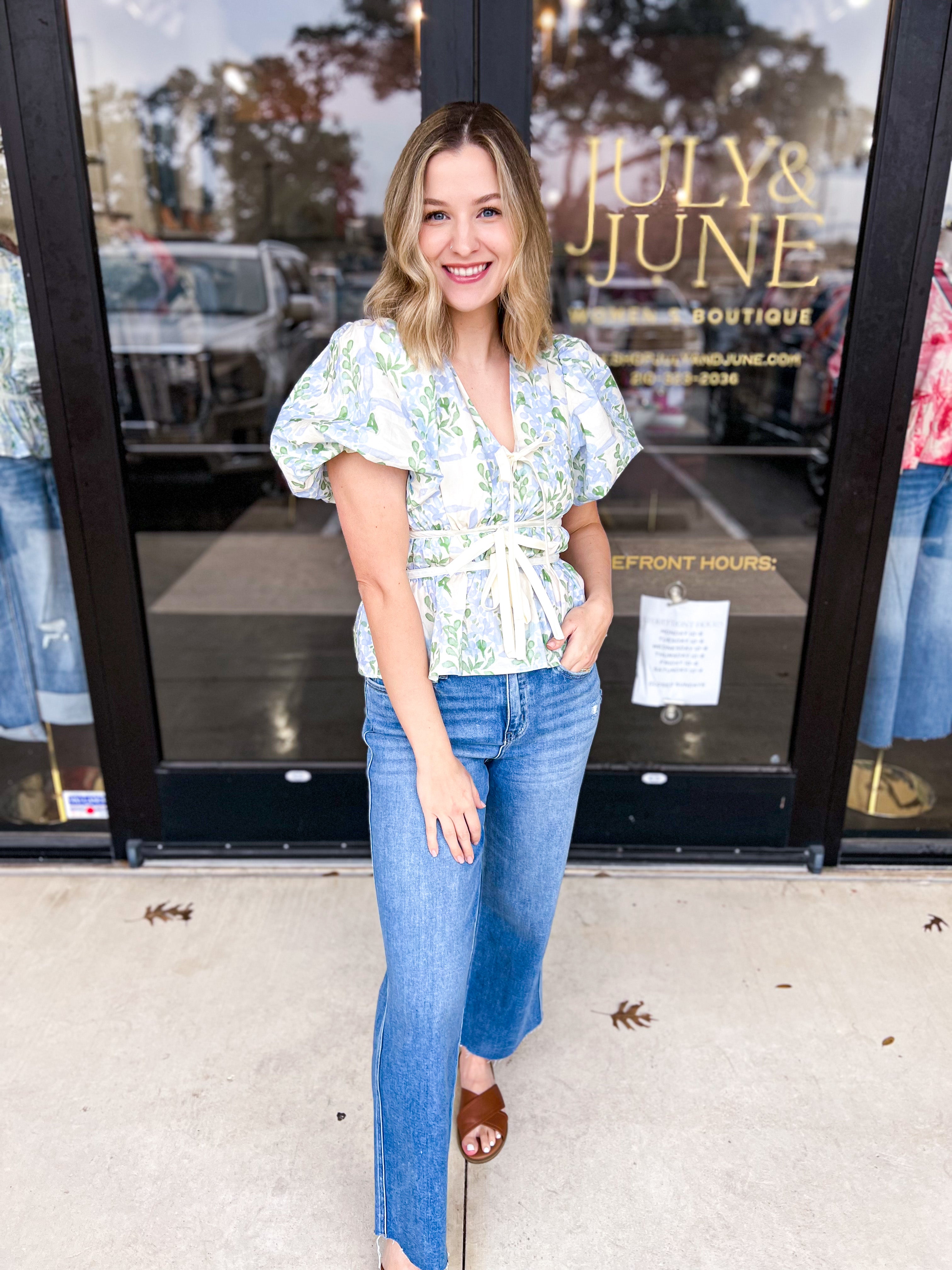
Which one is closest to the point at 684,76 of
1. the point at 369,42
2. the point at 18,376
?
the point at 369,42

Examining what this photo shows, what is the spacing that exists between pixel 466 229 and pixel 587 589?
604mm

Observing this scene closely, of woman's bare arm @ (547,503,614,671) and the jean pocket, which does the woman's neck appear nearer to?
woman's bare arm @ (547,503,614,671)

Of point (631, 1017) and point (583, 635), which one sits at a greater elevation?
point (583, 635)

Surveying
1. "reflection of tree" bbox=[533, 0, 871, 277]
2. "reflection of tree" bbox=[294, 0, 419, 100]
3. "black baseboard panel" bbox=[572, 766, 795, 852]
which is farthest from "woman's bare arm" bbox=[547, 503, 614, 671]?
"reflection of tree" bbox=[294, 0, 419, 100]

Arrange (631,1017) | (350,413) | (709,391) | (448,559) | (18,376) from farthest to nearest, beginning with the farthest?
(709,391)
(18,376)
(631,1017)
(448,559)
(350,413)

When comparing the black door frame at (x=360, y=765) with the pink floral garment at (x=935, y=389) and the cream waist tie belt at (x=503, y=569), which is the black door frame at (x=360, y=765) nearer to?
the pink floral garment at (x=935, y=389)

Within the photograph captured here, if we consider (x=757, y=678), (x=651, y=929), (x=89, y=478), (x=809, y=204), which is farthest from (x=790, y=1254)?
(x=809, y=204)

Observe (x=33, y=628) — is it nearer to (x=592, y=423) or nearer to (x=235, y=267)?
(x=592, y=423)

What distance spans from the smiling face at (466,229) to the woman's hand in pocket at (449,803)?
663 millimetres

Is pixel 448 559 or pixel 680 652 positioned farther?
pixel 680 652

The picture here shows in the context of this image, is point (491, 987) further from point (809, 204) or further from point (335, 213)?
point (335, 213)

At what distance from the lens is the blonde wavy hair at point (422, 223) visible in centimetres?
129

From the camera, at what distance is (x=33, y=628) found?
2.57 metres

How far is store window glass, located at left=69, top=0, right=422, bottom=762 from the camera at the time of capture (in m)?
4.51
